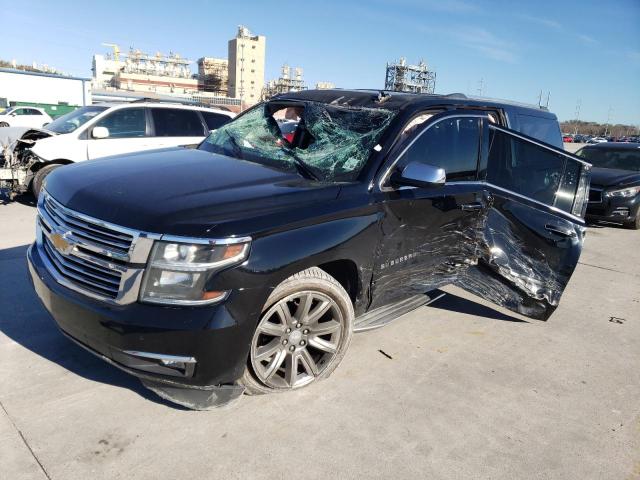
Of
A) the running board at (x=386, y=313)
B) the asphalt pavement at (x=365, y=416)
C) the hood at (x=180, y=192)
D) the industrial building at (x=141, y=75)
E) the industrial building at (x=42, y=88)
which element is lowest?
the asphalt pavement at (x=365, y=416)

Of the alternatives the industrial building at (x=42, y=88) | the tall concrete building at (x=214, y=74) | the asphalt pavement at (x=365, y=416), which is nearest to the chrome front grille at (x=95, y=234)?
the asphalt pavement at (x=365, y=416)

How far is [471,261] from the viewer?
A: 13.9ft

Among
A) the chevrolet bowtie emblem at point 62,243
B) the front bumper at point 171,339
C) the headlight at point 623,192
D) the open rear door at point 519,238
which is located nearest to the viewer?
the front bumper at point 171,339

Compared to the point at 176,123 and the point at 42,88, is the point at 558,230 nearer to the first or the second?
the point at 176,123

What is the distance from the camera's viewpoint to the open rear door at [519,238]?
Answer: 4203mm

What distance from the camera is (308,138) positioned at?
388 centimetres

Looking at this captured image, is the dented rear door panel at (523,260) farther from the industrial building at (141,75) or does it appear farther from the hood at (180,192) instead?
the industrial building at (141,75)

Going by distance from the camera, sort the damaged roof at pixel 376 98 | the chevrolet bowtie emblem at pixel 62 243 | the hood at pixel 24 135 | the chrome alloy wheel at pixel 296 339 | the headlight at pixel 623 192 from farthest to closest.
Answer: the headlight at pixel 623 192 → the hood at pixel 24 135 → the damaged roof at pixel 376 98 → the chrome alloy wheel at pixel 296 339 → the chevrolet bowtie emblem at pixel 62 243

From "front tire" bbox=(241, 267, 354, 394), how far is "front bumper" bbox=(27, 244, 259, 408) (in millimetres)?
191

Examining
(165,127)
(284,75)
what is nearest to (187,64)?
(284,75)

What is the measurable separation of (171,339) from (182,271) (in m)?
0.34

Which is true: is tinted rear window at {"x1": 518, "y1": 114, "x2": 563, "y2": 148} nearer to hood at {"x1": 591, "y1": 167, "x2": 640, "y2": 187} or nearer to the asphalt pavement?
the asphalt pavement

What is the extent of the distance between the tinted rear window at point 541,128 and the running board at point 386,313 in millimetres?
2791

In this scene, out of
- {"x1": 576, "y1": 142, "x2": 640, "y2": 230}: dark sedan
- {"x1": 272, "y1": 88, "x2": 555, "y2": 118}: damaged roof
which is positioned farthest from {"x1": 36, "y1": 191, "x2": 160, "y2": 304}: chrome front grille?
{"x1": 576, "y1": 142, "x2": 640, "y2": 230}: dark sedan
